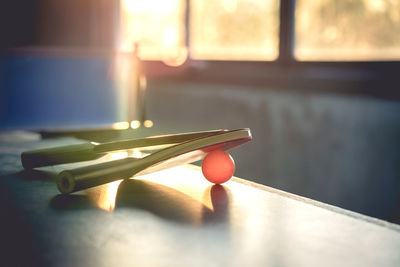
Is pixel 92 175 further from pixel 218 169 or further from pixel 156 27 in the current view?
pixel 156 27

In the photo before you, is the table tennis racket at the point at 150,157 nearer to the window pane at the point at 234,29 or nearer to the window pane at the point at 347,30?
the window pane at the point at 347,30

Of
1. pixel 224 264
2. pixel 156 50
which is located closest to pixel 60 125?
pixel 156 50

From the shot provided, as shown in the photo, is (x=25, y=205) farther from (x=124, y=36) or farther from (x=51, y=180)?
(x=124, y=36)

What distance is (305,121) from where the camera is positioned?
2.43m

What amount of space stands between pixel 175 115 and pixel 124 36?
1.03 meters

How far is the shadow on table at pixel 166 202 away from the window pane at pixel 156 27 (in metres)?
2.94

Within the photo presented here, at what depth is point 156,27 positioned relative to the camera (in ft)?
12.6

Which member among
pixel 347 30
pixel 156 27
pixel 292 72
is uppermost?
pixel 156 27

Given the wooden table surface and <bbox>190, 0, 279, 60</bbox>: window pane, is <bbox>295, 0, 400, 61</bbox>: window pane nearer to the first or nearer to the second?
<bbox>190, 0, 279, 60</bbox>: window pane

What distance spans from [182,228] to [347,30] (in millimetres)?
2049

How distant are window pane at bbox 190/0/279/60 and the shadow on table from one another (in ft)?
7.20

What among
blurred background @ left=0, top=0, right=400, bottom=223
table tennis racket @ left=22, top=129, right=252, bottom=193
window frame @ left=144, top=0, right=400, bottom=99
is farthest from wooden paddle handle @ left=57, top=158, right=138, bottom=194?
window frame @ left=144, top=0, right=400, bottom=99

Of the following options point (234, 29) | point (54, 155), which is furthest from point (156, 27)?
point (54, 155)

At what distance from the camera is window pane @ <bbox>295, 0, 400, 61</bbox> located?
2107 millimetres
